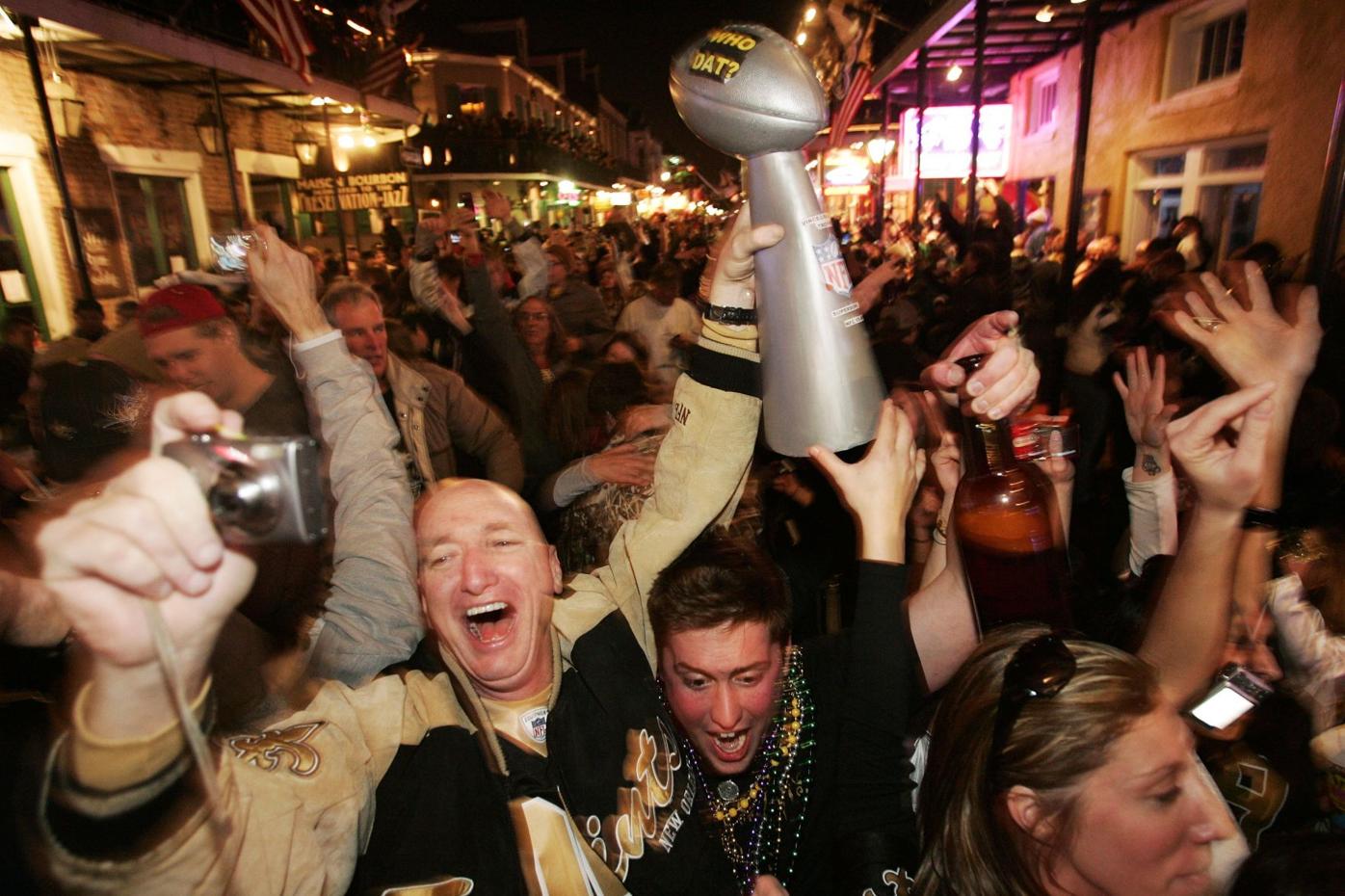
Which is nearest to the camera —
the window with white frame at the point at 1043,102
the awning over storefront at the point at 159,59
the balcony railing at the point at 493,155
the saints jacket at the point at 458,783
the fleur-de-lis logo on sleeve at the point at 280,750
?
the saints jacket at the point at 458,783

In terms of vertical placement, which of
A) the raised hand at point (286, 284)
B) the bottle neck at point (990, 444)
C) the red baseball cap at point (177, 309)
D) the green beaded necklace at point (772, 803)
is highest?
the raised hand at point (286, 284)

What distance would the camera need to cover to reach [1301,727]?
6.32 ft

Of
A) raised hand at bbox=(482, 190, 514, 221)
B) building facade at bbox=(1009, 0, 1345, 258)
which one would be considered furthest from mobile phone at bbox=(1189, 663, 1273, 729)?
building facade at bbox=(1009, 0, 1345, 258)

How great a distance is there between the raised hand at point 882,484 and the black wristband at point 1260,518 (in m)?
0.98

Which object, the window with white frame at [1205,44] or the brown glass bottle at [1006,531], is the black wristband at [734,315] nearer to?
the brown glass bottle at [1006,531]

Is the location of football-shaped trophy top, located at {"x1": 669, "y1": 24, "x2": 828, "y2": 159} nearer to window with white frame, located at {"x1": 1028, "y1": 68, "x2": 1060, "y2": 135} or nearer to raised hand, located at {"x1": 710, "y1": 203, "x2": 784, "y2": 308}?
raised hand, located at {"x1": 710, "y1": 203, "x2": 784, "y2": 308}

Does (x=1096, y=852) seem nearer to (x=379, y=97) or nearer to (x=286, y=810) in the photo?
(x=286, y=810)

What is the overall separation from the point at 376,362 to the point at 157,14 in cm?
820

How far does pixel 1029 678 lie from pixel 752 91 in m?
1.31

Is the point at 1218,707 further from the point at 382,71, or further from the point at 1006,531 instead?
the point at 382,71

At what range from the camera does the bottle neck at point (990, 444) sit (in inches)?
62.1

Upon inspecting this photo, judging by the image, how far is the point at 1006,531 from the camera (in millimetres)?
1559

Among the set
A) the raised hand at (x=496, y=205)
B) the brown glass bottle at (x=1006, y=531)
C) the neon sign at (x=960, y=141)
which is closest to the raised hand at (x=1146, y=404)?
the brown glass bottle at (x=1006, y=531)

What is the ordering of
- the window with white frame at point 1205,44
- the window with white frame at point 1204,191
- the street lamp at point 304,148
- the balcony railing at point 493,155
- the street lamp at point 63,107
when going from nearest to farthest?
the street lamp at point 63,107, the window with white frame at point 1204,191, the window with white frame at point 1205,44, the street lamp at point 304,148, the balcony railing at point 493,155
